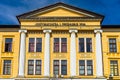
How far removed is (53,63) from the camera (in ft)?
147

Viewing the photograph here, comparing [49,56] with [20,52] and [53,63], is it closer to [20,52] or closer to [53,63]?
[53,63]

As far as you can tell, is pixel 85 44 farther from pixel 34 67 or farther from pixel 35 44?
pixel 34 67

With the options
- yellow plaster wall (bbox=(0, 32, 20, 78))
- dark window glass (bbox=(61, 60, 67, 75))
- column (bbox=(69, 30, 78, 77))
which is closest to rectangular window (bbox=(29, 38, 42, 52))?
yellow plaster wall (bbox=(0, 32, 20, 78))

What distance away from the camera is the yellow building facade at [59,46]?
44188 mm

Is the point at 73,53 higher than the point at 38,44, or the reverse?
the point at 38,44

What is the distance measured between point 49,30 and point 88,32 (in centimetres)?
594

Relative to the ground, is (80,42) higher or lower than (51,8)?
lower

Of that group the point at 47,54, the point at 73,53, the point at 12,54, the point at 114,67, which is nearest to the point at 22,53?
the point at 12,54

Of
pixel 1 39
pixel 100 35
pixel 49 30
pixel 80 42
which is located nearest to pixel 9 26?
pixel 1 39

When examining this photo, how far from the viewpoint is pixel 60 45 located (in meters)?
45.5

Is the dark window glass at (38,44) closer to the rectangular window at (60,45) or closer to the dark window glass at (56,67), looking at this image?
the rectangular window at (60,45)

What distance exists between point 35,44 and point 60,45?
12.4ft

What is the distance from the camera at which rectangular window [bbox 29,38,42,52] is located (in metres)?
45.4

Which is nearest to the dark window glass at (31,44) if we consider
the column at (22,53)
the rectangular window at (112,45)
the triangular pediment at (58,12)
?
the column at (22,53)
